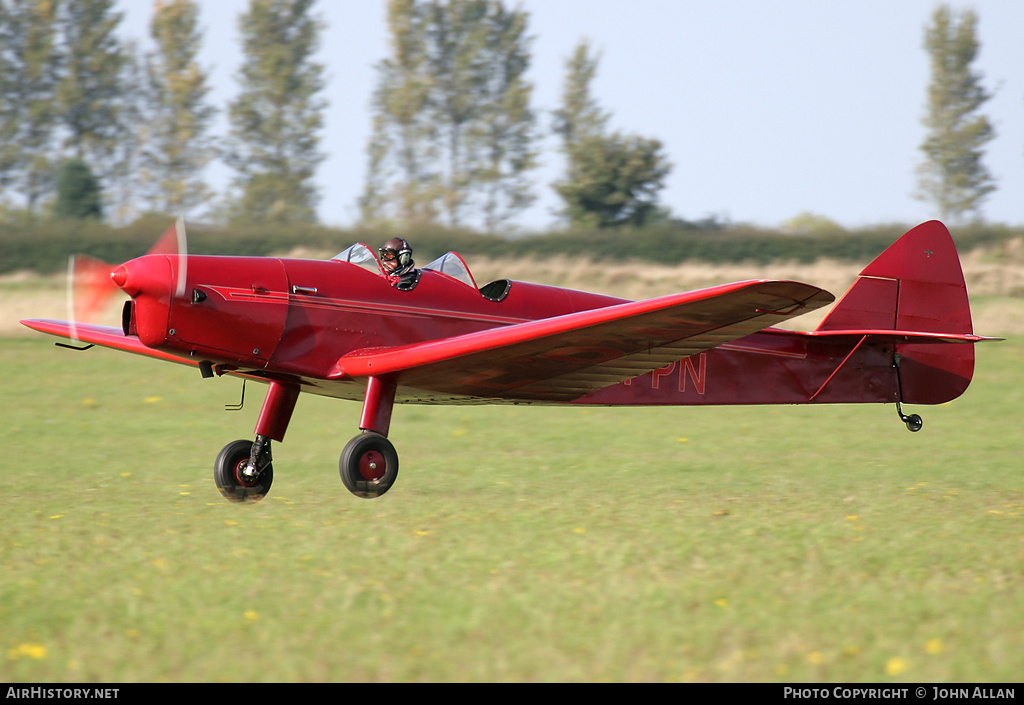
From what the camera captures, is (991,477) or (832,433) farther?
(832,433)

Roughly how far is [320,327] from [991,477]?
7048 mm

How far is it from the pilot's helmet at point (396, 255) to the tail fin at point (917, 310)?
4575mm

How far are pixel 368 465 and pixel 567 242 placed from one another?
27.6m

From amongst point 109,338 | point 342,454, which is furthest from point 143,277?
point 109,338

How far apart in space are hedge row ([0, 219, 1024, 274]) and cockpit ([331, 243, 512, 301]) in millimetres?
25323

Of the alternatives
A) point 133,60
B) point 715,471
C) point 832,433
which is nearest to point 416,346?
point 715,471

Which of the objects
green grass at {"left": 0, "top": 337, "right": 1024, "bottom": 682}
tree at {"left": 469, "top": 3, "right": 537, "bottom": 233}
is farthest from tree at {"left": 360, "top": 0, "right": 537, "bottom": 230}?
green grass at {"left": 0, "top": 337, "right": 1024, "bottom": 682}

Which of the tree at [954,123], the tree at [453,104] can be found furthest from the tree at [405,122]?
the tree at [954,123]

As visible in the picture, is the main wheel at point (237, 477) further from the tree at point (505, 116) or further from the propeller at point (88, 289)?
the tree at point (505, 116)

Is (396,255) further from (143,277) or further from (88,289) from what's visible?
(88,289)

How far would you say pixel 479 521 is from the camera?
7.59 metres

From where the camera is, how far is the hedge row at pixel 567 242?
33.8m
